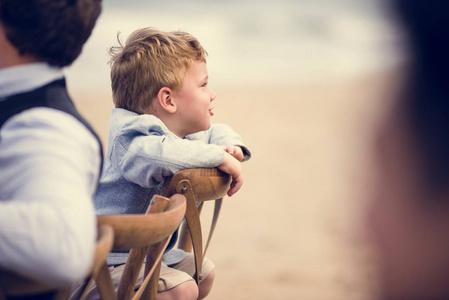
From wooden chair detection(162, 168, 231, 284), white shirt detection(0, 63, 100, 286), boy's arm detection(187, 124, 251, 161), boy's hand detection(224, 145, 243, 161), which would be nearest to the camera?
white shirt detection(0, 63, 100, 286)

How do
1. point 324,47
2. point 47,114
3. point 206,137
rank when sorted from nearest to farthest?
point 47,114, point 206,137, point 324,47

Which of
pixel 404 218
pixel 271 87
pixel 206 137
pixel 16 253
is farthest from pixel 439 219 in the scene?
pixel 271 87

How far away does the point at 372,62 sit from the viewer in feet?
70.7

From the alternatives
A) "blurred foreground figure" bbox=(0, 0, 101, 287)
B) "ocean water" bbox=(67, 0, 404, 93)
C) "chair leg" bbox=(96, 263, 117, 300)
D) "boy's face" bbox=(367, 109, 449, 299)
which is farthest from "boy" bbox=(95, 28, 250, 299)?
"ocean water" bbox=(67, 0, 404, 93)

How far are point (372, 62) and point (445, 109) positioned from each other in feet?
69.6

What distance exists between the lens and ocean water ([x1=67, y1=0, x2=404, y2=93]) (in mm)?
20141

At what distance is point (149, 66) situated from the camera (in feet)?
7.64

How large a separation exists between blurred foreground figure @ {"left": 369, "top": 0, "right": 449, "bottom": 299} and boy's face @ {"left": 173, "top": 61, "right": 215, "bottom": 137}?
1354 mm

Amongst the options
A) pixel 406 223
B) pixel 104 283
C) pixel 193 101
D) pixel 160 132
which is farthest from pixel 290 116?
pixel 406 223

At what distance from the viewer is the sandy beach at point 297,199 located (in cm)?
487

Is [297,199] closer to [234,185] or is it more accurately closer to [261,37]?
[234,185]

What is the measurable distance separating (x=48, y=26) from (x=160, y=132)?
793mm

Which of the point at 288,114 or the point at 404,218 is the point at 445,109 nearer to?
the point at 404,218

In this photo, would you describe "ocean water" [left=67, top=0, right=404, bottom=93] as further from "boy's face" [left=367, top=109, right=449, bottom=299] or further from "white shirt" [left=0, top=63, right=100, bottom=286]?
"boy's face" [left=367, top=109, right=449, bottom=299]
